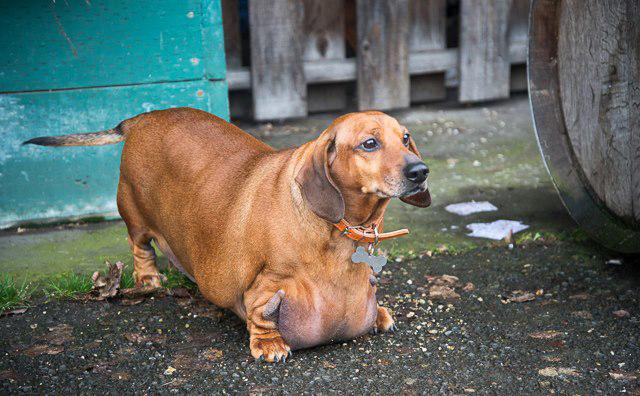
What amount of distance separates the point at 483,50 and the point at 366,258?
382 cm

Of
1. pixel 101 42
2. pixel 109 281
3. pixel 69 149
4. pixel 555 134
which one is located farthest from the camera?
pixel 69 149

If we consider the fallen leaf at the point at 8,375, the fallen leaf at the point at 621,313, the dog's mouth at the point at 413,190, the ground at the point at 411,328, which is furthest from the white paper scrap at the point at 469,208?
the fallen leaf at the point at 8,375

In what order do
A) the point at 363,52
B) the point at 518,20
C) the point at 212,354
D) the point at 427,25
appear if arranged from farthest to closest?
the point at 518,20 → the point at 427,25 → the point at 363,52 → the point at 212,354

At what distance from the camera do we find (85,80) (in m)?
4.52

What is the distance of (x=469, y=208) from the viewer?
4.80 metres

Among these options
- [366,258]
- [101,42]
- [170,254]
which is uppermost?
[101,42]

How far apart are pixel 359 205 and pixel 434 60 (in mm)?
3694

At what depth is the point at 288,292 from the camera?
122 inches

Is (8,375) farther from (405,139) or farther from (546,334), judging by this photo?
(546,334)

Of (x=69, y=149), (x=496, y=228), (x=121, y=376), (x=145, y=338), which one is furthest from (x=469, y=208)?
(x=121, y=376)

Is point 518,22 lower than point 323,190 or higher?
higher

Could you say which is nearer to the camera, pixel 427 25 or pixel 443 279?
pixel 443 279

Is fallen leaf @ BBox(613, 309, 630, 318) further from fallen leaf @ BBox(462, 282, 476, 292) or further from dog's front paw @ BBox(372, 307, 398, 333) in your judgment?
dog's front paw @ BBox(372, 307, 398, 333)

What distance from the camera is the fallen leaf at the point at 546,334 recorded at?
10.8 feet
